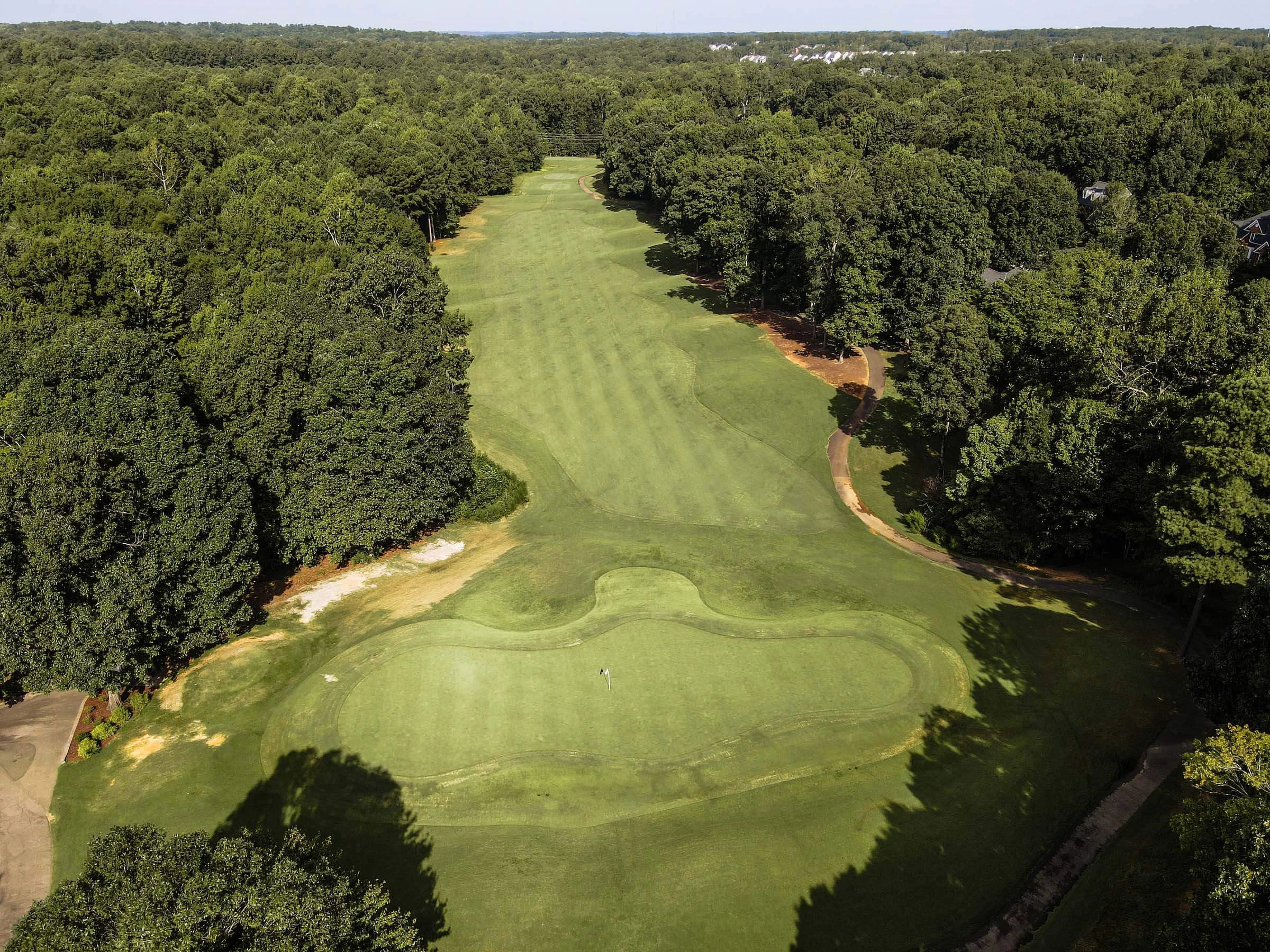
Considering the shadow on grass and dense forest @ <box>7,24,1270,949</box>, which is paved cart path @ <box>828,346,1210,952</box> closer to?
the shadow on grass

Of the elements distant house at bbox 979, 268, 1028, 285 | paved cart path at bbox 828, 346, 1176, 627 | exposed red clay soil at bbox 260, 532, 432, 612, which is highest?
distant house at bbox 979, 268, 1028, 285

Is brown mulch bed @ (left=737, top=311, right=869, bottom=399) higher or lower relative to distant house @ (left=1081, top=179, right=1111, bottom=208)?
lower

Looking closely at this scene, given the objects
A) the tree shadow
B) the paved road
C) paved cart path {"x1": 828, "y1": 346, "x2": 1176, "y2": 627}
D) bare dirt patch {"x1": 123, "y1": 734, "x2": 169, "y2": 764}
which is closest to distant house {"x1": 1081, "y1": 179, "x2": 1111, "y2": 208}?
paved cart path {"x1": 828, "y1": 346, "x2": 1176, "y2": 627}

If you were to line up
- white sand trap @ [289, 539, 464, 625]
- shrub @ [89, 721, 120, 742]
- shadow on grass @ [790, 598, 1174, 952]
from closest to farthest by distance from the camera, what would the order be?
1. shadow on grass @ [790, 598, 1174, 952]
2. shrub @ [89, 721, 120, 742]
3. white sand trap @ [289, 539, 464, 625]

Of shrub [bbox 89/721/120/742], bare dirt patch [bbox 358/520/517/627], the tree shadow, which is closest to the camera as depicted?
the tree shadow

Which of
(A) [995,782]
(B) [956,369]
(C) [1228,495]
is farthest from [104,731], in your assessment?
(B) [956,369]

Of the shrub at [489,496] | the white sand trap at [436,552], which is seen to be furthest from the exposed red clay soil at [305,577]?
the shrub at [489,496]

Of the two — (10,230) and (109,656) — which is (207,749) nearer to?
(109,656)
